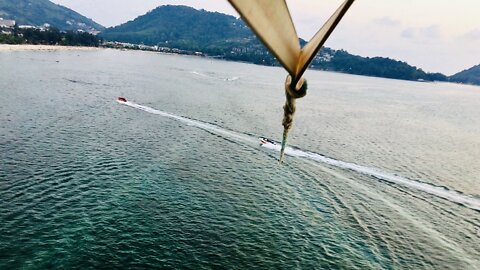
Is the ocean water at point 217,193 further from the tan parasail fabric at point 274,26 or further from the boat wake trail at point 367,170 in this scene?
the tan parasail fabric at point 274,26

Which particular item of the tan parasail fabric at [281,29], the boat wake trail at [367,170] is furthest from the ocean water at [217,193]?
the tan parasail fabric at [281,29]

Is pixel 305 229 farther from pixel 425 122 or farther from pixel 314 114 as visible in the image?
pixel 425 122

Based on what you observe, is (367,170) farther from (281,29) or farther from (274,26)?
(274,26)

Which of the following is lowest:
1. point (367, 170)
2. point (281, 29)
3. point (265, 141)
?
point (367, 170)

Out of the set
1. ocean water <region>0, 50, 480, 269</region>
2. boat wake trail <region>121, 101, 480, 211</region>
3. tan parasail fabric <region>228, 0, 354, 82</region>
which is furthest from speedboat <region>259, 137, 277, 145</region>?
tan parasail fabric <region>228, 0, 354, 82</region>

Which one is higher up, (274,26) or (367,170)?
(274,26)

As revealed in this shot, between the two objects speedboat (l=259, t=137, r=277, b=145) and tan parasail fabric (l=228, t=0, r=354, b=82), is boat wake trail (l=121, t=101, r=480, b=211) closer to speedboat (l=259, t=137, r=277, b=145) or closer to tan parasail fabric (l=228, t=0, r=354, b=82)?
speedboat (l=259, t=137, r=277, b=145)

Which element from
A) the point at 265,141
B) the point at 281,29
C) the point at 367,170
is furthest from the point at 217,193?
the point at 281,29
